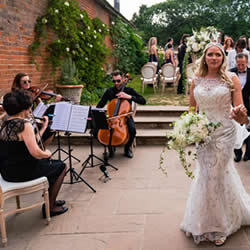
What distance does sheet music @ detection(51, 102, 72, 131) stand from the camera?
13.9 ft

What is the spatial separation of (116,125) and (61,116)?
1.36 meters

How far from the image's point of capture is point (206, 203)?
2.98 meters

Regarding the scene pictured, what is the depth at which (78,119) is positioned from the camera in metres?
4.22

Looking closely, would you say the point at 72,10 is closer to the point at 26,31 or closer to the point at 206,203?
the point at 26,31

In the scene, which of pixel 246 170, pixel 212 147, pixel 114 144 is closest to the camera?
pixel 212 147

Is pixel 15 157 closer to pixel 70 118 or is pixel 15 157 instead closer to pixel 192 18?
pixel 70 118

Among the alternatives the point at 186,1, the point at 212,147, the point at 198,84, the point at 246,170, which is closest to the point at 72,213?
the point at 212,147

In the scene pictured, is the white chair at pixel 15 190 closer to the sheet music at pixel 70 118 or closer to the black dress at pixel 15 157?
the black dress at pixel 15 157

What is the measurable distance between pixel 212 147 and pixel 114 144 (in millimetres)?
2585

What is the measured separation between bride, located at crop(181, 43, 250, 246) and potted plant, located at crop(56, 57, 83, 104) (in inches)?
226

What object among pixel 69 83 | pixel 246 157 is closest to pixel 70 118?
pixel 246 157

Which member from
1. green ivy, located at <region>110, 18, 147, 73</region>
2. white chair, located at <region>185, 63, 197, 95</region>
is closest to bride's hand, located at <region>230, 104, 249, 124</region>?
white chair, located at <region>185, 63, 197, 95</region>

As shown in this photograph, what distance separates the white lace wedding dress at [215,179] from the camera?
296 centimetres

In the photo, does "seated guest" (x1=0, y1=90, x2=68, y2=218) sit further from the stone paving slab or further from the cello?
the cello
